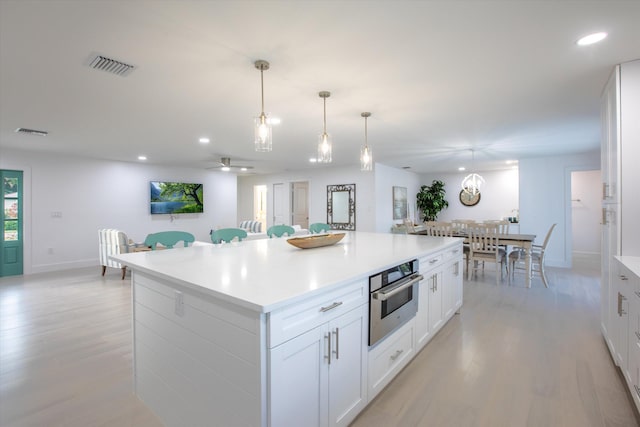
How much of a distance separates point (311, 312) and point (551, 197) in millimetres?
6934

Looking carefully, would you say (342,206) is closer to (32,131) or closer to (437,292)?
(437,292)

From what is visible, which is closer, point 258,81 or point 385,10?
point 385,10

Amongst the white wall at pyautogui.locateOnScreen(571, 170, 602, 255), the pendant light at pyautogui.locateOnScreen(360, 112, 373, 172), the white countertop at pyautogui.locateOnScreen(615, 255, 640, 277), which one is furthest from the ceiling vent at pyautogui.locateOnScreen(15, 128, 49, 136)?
the white wall at pyautogui.locateOnScreen(571, 170, 602, 255)

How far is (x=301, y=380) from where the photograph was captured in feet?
4.29

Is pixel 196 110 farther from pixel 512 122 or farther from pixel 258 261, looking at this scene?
pixel 512 122

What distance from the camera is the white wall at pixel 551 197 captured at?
6.07 m

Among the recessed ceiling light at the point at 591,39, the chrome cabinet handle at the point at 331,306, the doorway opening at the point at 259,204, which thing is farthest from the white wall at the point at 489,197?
the chrome cabinet handle at the point at 331,306

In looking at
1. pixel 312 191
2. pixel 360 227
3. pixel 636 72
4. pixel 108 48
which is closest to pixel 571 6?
pixel 636 72

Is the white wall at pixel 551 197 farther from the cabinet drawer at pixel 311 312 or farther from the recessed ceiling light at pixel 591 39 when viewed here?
the cabinet drawer at pixel 311 312

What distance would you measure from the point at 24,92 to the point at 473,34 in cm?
372

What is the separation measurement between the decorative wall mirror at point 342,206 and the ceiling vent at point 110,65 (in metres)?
5.78

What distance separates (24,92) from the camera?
9.03 ft

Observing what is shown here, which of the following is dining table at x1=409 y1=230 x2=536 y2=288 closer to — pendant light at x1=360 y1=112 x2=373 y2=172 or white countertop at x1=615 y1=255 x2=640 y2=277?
white countertop at x1=615 y1=255 x2=640 y2=277

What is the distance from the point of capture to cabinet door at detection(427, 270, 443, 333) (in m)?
2.61
